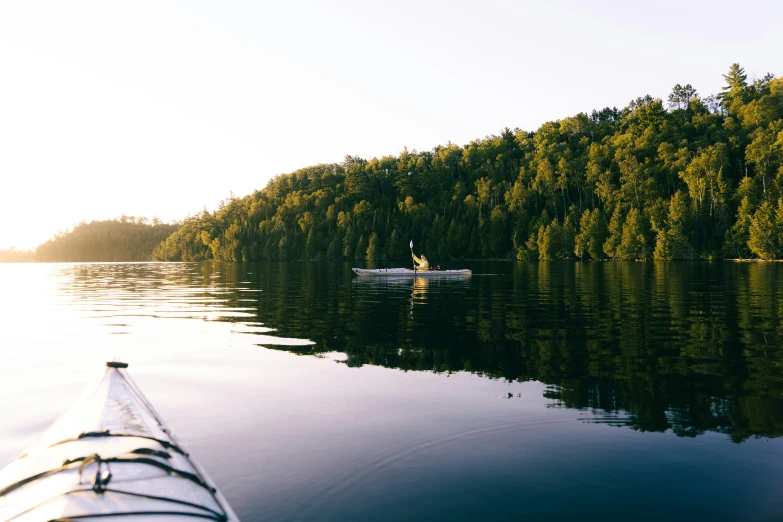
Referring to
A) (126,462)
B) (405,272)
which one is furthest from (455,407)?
(405,272)

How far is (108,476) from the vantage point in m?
4.91

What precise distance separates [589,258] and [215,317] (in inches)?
4490

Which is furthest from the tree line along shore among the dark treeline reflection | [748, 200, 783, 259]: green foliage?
the dark treeline reflection

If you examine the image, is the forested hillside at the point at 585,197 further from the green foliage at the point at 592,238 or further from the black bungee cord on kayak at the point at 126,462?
the black bungee cord on kayak at the point at 126,462

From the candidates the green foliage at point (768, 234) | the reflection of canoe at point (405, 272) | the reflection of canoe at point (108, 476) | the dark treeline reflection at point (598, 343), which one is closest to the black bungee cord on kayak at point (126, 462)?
the reflection of canoe at point (108, 476)

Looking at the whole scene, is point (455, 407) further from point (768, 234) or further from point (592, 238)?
point (592, 238)

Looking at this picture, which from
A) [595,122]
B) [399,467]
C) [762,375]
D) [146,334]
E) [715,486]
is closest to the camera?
[715,486]

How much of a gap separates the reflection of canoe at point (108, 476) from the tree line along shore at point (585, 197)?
113543mm

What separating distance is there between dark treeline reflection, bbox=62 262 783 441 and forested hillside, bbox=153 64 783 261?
89.1 m

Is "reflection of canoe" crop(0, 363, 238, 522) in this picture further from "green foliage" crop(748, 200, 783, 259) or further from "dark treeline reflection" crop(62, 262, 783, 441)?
"green foliage" crop(748, 200, 783, 259)

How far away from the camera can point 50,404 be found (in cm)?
1198

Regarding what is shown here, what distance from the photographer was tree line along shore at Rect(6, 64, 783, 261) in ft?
374

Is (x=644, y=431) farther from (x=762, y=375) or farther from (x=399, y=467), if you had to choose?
(x=762, y=375)

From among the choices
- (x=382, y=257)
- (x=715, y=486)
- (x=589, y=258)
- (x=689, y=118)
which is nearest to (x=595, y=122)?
(x=689, y=118)
